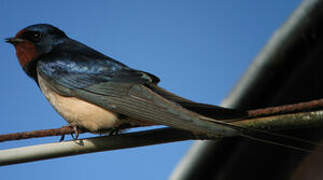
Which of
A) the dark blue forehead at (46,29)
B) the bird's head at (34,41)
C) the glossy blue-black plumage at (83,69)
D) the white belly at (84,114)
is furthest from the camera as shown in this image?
the dark blue forehead at (46,29)

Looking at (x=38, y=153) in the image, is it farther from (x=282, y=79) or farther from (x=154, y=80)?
(x=282, y=79)

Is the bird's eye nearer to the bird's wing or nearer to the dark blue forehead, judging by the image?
the dark blue forehead

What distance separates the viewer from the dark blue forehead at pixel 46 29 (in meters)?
2.62

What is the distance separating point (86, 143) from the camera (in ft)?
5.31

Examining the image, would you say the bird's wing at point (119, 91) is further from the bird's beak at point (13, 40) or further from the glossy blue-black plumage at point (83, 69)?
the bird's beak at point (13, 40)

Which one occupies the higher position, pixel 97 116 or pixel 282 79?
pixel 97 116

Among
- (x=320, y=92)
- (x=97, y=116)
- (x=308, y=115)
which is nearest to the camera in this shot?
(x=308, y=115)

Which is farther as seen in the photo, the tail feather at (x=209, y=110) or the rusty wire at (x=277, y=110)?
the tail feather at (x=209, y=110)

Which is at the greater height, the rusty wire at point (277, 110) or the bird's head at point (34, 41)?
the bird's head at point (34, 41)

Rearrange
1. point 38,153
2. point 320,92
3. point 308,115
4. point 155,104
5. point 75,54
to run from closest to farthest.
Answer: point 308,115
point 38,153
point 155,104
point 75,54
point 320,92

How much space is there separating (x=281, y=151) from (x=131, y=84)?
50.1 inches

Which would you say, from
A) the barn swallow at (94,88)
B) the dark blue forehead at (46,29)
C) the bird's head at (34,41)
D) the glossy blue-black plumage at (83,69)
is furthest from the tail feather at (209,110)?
the dark blue forehead at (46,29)

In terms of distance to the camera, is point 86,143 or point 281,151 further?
point 281,151

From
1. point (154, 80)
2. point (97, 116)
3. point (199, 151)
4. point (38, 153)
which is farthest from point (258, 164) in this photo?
point (38, 153)
